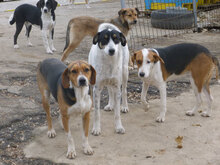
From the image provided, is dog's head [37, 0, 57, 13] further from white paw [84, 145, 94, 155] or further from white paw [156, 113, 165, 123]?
white paw [84, 145, 94, 155]

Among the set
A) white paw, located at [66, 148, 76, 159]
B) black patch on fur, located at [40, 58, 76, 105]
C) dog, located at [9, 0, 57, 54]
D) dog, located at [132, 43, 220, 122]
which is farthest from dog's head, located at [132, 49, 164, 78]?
dog, located at [9, 0, 57, 54]

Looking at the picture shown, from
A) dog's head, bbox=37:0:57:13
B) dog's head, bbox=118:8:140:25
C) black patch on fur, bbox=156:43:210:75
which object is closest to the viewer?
black patch on fur, bbox=156:43:210:75

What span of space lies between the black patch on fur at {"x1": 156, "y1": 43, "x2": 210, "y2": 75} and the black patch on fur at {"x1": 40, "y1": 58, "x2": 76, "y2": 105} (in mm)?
1614

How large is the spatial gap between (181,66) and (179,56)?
0.15 metres

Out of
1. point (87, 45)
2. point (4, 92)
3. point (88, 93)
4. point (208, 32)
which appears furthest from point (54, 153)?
point (208, 32)

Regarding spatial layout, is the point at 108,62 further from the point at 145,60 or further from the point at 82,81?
the point at 82,81

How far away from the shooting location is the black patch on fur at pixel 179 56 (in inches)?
189

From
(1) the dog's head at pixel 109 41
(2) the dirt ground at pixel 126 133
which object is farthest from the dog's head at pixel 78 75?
(2) the dirt ground at pixel 126 133

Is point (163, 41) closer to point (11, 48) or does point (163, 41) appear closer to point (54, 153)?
point (11, 48)

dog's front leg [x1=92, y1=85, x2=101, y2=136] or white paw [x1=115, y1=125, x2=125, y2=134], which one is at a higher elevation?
dog's front leg [x1=92, y1=85, x2=101, y2=136]

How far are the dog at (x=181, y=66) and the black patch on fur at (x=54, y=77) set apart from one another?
3.66 feet

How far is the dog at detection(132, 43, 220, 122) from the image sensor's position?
4.66m

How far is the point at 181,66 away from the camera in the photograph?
16.0 feet

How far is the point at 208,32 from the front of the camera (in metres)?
11.1
